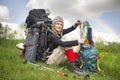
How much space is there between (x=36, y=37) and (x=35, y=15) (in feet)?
2.56

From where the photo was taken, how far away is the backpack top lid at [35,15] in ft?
28.8

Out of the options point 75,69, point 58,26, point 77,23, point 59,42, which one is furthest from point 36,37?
point 75,69

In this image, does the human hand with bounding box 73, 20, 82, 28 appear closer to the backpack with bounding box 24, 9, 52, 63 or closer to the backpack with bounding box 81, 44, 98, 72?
the backpack with bounding box 24, 9, 52, 63

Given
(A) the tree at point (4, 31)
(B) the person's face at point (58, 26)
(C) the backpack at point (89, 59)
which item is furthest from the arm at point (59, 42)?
(A) the tree at point (4, 31)

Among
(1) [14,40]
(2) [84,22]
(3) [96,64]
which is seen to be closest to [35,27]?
(2) [84,22]

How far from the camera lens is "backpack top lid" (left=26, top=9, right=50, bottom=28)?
8.79m

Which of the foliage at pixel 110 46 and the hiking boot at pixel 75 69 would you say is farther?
the foliage at pixel 110 46

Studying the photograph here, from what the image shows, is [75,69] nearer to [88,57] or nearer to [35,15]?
[88,57]

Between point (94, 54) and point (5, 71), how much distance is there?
109 inches

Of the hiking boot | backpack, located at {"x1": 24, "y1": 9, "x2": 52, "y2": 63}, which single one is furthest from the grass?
backpack, located at {"x1": 24, "y1": 9, "x2": 52, "y2": 63}

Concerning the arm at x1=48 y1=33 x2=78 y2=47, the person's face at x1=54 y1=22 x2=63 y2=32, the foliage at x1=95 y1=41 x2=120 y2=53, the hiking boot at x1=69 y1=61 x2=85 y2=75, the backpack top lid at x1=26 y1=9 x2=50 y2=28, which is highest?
the backpack top lid at x1=26 y1=9 x2=50 y2=28

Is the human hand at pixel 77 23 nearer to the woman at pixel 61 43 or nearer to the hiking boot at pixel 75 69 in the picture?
the woman at pixel 61 43

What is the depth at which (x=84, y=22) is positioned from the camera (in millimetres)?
8672

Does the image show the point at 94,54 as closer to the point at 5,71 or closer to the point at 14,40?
the point at 5,71
